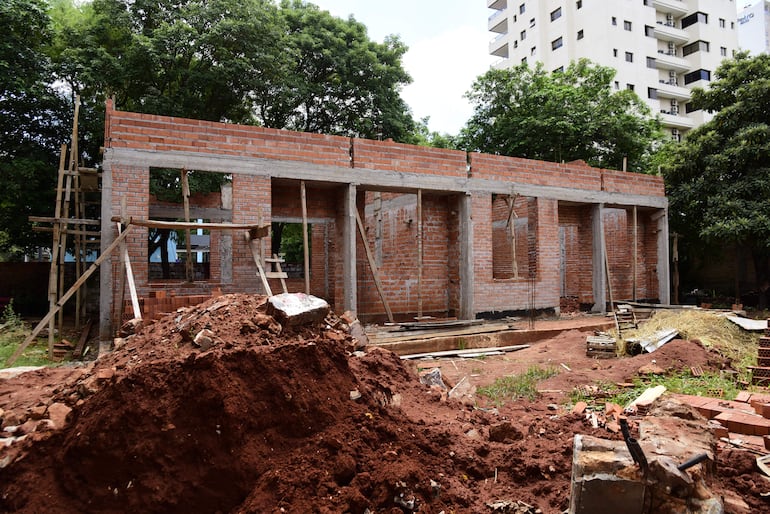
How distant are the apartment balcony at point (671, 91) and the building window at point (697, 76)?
1767 millimetres

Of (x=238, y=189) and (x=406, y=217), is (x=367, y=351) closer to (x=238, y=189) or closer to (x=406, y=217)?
(x=238, y=189)

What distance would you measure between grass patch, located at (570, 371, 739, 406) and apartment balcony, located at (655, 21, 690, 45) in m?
38.1

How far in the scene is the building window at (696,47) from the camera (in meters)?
36.2

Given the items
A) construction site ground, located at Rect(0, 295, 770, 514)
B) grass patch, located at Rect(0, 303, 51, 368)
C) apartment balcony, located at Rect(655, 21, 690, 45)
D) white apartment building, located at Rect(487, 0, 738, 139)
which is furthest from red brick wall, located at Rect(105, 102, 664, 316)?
apartment balcony, located at Rect(655, 21, 690, 45)

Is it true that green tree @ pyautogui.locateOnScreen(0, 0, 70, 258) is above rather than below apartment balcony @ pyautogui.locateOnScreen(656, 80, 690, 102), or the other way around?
below

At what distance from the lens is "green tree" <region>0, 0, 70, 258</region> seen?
450 inches

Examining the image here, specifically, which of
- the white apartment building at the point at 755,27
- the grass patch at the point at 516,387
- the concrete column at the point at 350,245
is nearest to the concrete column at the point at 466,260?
the concrete column at the point at 350,245

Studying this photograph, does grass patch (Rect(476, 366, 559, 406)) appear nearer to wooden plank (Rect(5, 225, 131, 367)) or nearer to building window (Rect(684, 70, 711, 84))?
wooden plank (Rect(5, 225, 131, 367))

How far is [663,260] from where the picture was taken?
46.9 ft

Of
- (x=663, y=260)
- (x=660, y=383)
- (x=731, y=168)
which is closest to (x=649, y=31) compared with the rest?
(x=731, y=168)

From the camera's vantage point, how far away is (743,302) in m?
15.1

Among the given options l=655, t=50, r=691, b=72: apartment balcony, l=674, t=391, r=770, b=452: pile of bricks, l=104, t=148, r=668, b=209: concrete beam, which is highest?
l=655, t=50, r=691, b=72: apartment balcony

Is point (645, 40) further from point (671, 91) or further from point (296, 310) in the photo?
point (296, 310)

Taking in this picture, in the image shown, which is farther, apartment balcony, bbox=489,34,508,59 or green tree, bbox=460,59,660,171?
apartment balcony, bbox=489,34,508,59
